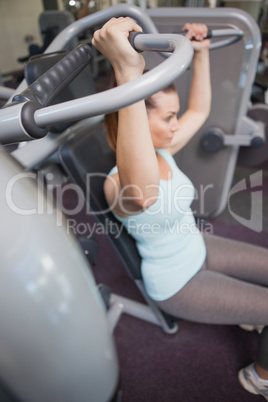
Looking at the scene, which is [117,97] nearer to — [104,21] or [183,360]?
[104,21]

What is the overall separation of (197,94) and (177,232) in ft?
1.71

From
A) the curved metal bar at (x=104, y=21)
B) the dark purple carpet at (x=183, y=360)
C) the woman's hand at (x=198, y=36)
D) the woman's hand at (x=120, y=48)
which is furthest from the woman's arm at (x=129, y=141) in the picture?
the dark purple carpet at (x=183, y=360)

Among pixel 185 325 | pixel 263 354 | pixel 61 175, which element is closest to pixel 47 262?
pixel 263 354

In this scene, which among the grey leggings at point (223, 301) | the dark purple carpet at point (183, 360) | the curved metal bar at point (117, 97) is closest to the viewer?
the curved metal bar at point (117, 97)

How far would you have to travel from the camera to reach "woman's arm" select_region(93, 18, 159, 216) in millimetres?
444

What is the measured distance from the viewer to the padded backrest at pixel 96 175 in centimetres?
84

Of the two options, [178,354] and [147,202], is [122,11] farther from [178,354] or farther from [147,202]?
[178,354]

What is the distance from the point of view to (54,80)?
0.41 m

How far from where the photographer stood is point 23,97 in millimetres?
364

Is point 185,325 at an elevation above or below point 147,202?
below

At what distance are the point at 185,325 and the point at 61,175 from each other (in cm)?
114

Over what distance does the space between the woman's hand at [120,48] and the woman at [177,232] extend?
74 mm

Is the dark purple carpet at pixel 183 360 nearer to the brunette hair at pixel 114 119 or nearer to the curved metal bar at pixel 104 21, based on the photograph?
the brunette hair at pixel 114 119

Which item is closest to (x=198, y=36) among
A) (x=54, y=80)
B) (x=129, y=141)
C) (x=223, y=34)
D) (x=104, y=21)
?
(x=223, y=34)
